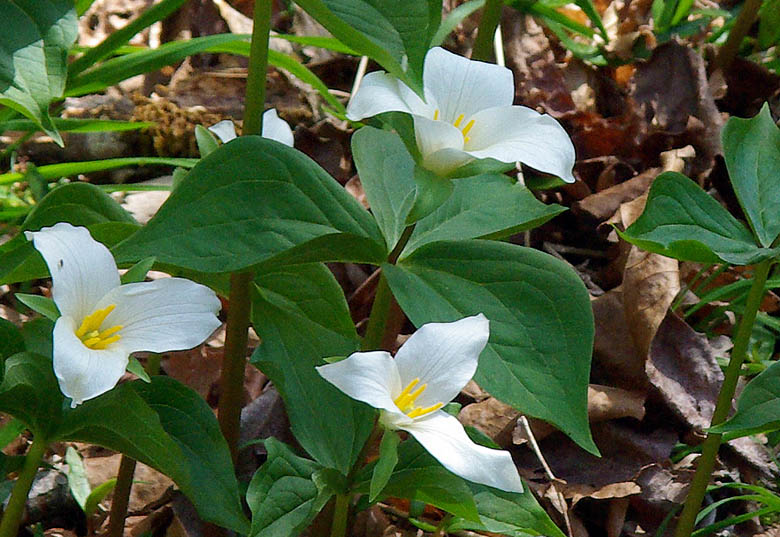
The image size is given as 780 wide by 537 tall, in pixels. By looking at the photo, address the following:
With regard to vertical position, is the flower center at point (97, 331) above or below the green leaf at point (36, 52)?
below

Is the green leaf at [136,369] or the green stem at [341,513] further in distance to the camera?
the green stem at [341,513]

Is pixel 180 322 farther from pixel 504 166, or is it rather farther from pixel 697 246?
pixel 697 246

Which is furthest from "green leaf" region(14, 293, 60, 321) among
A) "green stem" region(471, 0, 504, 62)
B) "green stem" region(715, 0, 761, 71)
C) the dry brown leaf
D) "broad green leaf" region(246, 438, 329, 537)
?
"green stem" region(715, 0, 761, 71)

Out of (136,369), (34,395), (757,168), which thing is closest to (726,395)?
(757,168)

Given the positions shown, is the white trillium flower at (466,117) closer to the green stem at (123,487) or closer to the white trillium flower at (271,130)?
the white trillium flower at (271,130)

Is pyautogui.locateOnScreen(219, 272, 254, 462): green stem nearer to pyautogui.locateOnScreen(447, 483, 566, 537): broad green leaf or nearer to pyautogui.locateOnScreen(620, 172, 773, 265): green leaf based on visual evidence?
pyautogui.locateOnScreen(447, 483, 566, 537): broad green leaf

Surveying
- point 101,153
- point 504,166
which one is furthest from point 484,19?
point 101,153

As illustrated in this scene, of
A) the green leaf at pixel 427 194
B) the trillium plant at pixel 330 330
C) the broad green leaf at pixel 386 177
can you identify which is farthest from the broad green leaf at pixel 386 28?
the broad green leaf at pixel 386 177
